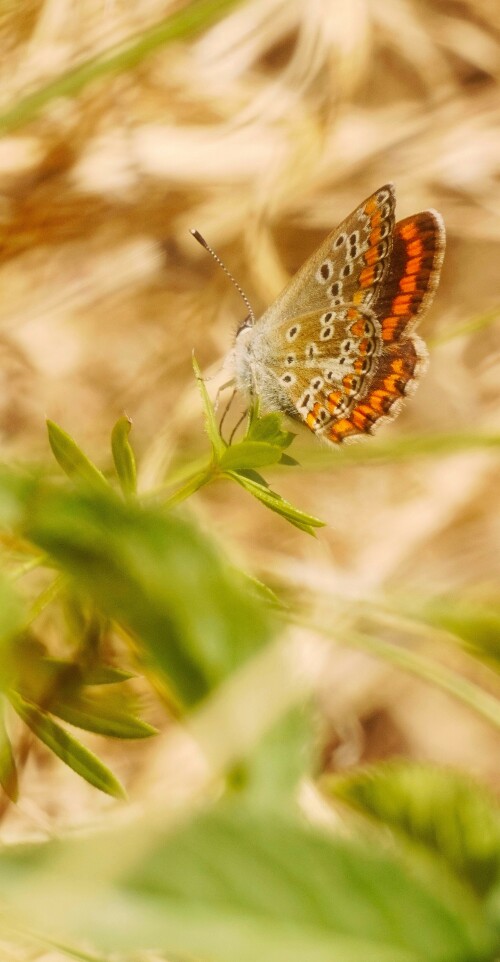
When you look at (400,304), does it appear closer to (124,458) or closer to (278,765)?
(124,458)

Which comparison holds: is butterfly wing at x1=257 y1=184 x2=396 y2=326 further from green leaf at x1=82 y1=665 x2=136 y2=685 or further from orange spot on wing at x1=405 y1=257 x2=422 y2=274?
green leaf at x1=82 y1=665 x2=136 y2=685

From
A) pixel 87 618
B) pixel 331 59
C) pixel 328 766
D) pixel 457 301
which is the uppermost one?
pixel 331 59

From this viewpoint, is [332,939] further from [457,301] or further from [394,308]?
[457,301]

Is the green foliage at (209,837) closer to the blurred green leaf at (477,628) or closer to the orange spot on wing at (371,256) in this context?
the blurred green leaf at (477,628)

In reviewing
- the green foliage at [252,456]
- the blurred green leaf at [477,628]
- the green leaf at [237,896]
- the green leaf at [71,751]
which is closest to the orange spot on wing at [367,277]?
the green foliage at [252,456]

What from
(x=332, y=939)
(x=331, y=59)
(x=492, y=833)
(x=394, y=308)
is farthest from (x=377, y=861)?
(x=331, y=59)

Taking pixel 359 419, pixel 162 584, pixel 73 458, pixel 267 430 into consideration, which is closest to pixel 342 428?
pixel 359 419
